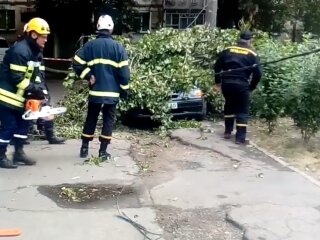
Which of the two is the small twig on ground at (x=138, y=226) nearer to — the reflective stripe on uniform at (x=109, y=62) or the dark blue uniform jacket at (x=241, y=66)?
the reflective stripe on uniform at (x=109, y=62)

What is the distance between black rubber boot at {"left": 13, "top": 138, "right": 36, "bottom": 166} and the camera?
748cm

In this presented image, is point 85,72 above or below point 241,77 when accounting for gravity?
above

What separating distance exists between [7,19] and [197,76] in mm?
27842

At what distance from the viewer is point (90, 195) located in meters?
6.48

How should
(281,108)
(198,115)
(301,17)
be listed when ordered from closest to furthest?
(281,108) < (198,115) < (301,17)

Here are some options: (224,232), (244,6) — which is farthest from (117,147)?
(244,6)

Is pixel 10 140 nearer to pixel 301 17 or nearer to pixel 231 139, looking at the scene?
pixel 231 139

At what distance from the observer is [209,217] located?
231 inches

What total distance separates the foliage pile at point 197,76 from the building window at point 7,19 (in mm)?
26436

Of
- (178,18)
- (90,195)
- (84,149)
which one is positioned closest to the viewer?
(90,195)

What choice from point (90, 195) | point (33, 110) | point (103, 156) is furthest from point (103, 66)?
point (90, 195)

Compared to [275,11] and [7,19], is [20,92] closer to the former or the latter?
[275,11]

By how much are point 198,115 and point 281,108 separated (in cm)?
218

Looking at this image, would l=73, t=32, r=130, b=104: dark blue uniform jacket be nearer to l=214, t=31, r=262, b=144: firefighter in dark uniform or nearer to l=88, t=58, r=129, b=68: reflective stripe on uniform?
l=88, t=58, r=129, b=68: reflective stripe on uniform
